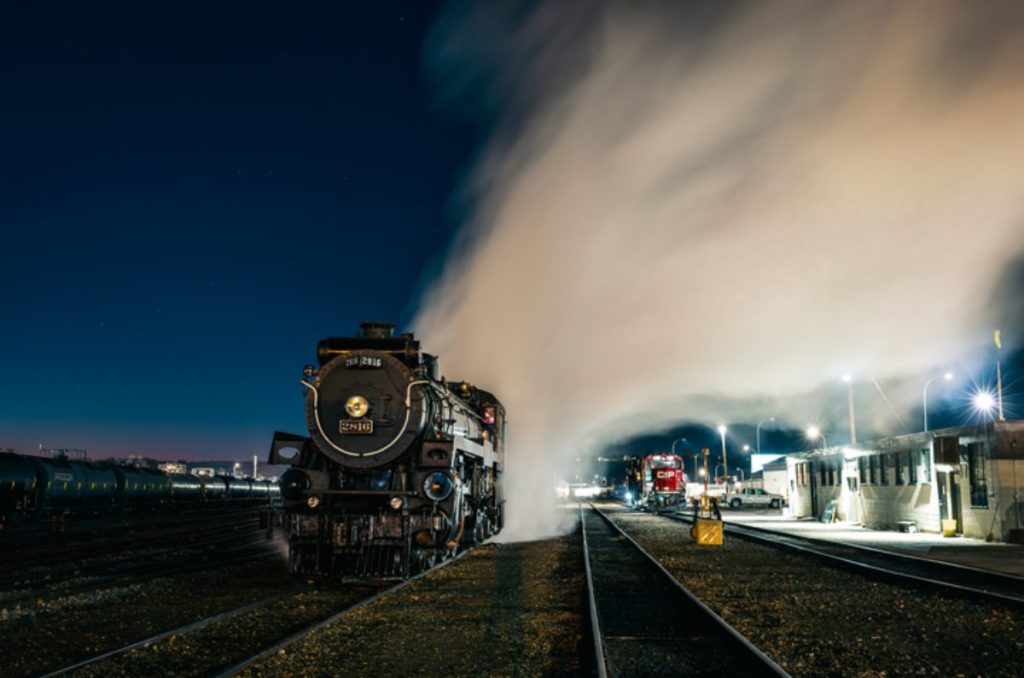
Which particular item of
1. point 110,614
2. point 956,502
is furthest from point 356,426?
point 956,502

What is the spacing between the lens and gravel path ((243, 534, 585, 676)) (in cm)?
839

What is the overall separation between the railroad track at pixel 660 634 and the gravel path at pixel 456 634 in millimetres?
392

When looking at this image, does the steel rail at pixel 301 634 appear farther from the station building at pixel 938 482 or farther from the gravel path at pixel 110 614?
the station building at pixel 938 482

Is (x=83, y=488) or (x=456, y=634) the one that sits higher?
(x=83, y=488)

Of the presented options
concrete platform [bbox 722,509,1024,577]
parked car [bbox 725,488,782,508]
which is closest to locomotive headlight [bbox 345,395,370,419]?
concrete platform [bbox 722,509,1024,577]

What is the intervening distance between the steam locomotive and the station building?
18.4m

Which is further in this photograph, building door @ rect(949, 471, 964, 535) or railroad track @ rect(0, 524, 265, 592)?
building door @ rect(949, 471, 964, 535)

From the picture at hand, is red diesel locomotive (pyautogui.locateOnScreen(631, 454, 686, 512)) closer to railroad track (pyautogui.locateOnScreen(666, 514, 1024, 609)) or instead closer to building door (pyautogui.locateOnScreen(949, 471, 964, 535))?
building door (pyautogui.locateOnScreen(949, 471, 964, 535))

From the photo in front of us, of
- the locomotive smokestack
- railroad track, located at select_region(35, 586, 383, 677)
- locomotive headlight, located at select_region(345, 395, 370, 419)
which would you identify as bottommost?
railroad track, located at select_region(35, 586, 383, 677)

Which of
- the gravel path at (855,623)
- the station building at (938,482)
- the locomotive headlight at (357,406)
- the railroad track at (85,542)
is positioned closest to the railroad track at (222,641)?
the locomotive headlight at (357,406)

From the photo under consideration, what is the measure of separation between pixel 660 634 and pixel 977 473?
2114cm

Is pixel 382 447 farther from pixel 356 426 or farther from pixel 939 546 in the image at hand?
pixel 939 546

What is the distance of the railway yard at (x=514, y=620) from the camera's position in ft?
28.2

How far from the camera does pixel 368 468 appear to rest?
14.9m
